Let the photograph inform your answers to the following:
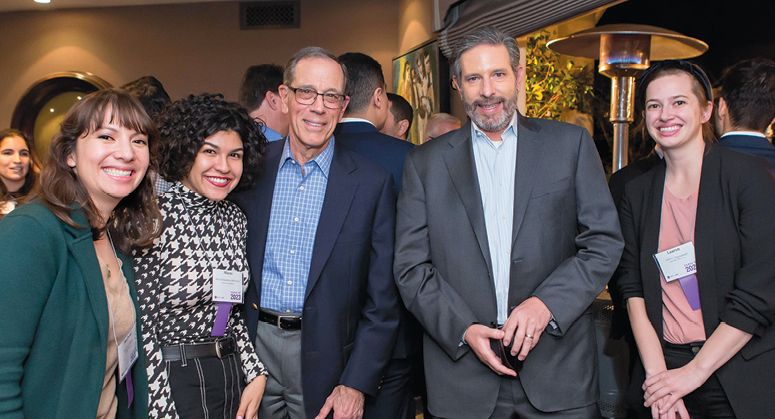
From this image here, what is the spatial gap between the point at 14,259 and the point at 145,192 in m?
0.48

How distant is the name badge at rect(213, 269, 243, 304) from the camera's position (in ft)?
5.55

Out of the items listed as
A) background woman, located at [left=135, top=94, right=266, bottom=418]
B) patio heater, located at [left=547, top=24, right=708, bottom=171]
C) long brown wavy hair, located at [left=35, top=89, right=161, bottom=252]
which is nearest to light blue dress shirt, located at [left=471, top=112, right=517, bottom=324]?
background woman, located at [left=135, top=94, right=266, bottom=418]

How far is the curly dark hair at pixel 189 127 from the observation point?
5.84 ft

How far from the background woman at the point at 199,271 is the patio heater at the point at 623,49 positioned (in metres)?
1.85

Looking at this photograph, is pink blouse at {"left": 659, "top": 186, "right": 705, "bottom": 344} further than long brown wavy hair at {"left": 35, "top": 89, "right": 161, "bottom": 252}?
Yes

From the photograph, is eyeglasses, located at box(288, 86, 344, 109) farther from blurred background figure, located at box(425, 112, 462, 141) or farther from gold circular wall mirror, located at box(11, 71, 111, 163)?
gold circular wall mirror, located at box(11, 71, 111, 163)

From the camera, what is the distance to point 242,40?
6379 mm

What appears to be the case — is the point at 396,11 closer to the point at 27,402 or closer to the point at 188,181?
the point at 188,181

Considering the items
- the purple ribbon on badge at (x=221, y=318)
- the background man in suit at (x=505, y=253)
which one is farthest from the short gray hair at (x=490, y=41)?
the purple ribbon on badge at (x=221, y=318)

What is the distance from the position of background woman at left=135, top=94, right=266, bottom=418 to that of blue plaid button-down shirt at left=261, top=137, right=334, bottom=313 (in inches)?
4.0

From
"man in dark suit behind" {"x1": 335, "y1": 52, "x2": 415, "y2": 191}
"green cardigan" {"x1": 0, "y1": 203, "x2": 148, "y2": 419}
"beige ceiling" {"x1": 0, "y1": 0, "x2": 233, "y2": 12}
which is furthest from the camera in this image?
"beige ceiling" {"x1": 0, "y1": 0, "x2": 233, "y2": 12}

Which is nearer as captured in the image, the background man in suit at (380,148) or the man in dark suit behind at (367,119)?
the background man in suit at (380,148)

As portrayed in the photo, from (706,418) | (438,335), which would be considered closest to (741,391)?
(706,418)

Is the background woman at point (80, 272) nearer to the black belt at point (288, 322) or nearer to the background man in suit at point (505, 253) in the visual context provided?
the black belt at point (288, 322)
